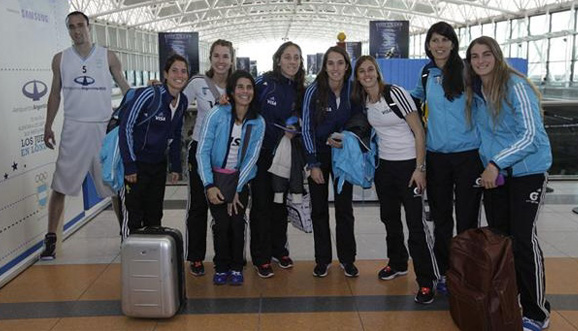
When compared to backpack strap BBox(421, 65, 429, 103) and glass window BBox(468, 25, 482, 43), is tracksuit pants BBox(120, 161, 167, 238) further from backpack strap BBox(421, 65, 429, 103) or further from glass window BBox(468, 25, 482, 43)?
glass window BBox(468, 25, 482, 43)

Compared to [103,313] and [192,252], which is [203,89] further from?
[103,313]

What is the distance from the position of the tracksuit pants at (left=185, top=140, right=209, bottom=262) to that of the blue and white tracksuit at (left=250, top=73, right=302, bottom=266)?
36 cm

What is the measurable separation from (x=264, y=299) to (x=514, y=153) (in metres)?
1.77

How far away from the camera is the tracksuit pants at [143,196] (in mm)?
3475

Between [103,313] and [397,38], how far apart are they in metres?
8.79

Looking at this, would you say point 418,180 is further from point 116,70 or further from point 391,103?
point 116,70

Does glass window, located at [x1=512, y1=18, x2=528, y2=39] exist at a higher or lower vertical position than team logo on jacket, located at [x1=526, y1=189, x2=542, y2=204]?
higher

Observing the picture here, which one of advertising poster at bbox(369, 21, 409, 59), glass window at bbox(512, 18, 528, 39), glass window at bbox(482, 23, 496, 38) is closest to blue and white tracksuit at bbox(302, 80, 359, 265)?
advertising poster at bbox(369, 21, 409, 59)

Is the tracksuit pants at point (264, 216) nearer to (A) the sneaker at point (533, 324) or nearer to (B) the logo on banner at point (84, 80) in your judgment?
(B) the logo on banner at point (84, 80)

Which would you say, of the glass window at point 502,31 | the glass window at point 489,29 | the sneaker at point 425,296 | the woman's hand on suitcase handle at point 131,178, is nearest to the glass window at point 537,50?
the glass window at point 502,31

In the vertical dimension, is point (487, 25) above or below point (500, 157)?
above

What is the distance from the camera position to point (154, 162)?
3504 mm

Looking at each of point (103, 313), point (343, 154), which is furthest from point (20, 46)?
point (343, 154)

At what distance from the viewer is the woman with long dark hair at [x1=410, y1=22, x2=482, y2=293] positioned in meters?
2.92
